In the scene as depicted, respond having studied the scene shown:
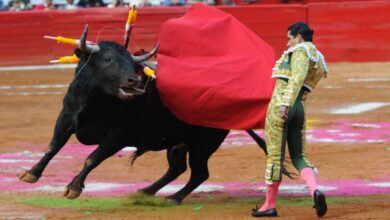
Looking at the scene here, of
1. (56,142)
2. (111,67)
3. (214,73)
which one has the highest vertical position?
(111,67)

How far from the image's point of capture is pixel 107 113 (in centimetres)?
986

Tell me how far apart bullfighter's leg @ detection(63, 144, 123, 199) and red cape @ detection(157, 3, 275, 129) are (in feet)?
2.63

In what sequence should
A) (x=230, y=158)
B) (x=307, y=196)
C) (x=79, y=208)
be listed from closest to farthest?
(x=79, y=208) < (x=307, y=196) < (x=230, y=158)

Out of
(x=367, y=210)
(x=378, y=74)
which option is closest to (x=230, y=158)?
(x=367, y=210)

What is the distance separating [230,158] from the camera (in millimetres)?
13289

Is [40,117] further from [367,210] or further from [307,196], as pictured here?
[367,210]

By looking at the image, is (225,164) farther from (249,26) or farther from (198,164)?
(249,26)

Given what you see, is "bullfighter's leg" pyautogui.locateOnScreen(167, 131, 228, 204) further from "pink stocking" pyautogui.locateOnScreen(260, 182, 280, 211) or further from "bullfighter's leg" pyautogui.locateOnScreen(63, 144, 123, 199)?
"pink stocking" pyautogui.locateOnScreen(260, 182, 280, 211)

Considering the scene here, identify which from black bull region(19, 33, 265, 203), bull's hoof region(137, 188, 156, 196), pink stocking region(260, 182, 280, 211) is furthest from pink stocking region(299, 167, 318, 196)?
bull's hoof region(137, 188, 156, 196)

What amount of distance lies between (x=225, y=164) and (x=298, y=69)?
425 cm

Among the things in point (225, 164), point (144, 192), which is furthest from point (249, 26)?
point (144, 192)

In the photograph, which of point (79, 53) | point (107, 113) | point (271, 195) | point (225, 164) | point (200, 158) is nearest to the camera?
point (271, 195)

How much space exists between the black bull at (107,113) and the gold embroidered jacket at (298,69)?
1440 millimetres

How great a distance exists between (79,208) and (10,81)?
1299cm
